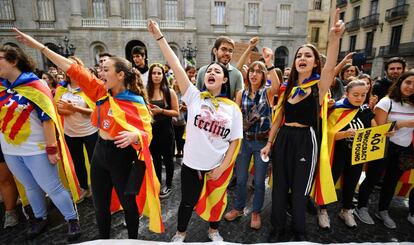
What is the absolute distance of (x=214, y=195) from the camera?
246 cm

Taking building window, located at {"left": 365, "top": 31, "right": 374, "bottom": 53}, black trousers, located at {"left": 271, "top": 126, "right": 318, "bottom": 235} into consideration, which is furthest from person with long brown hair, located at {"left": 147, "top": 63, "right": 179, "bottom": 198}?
building window, located at {"left": 365, "top": 31, "right": 374, "bottom": 53}

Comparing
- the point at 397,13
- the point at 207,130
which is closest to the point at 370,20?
the point at 397,13

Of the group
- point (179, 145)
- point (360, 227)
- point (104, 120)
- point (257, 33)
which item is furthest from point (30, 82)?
point (257, 33)

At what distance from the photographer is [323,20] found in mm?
30562

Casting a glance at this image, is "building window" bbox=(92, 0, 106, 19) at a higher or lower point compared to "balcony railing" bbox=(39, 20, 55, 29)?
higher

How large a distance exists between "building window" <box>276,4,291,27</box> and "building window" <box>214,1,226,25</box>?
20.2 ft

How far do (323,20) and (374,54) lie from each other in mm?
9225

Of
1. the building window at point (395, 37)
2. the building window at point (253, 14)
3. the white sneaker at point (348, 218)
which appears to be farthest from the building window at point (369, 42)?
the white sneaker at point (348, 218)

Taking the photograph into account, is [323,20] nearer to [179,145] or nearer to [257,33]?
[257,33]

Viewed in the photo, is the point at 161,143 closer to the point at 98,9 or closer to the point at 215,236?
the point at 215,236

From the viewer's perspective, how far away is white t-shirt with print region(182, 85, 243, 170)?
2180 mm

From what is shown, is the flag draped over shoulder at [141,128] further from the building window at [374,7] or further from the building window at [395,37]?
the building window at [374,7]

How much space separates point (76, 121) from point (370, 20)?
31071 mm

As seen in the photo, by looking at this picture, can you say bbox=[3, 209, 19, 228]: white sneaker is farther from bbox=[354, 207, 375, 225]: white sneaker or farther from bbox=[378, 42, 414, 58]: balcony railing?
bbox=[378, 42, 414, 58]: balcony railing
